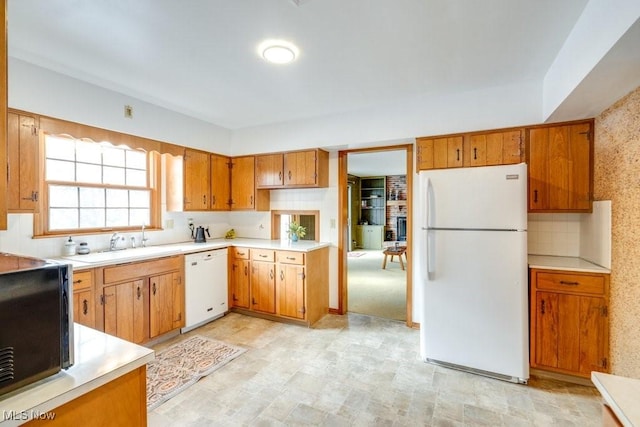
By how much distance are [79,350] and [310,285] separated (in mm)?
2534

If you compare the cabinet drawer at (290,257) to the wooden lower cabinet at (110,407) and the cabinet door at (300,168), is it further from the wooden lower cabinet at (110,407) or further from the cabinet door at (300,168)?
the wooden lower cabinet at (110,407)

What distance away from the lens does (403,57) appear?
2.25 metres

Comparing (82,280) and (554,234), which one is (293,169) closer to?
(82,280)

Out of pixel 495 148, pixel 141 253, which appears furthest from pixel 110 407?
pixel 495 148

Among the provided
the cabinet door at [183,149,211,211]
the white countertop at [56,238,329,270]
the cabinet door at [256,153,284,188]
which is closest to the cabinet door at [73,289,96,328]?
the white countertop at [56,238,329,270]

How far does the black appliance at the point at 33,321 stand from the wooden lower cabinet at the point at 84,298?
1721 mm

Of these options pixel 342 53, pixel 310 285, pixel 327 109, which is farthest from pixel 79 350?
pixel 327 109

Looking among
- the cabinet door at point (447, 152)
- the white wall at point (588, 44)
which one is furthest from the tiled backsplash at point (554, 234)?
the white wall at point (588, 44)

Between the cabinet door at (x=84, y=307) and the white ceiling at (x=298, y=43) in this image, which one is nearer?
the white ceiling at (x=298, y=43)

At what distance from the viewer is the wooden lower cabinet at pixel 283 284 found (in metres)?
3.39

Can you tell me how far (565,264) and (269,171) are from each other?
10.7 feet

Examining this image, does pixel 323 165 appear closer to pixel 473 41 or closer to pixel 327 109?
pixel 327 109

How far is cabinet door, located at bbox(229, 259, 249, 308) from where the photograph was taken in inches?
147

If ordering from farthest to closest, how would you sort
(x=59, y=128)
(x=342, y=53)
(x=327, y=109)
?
(x=327, y=109)
(x=59, y=128)
(x=342, y=53)
